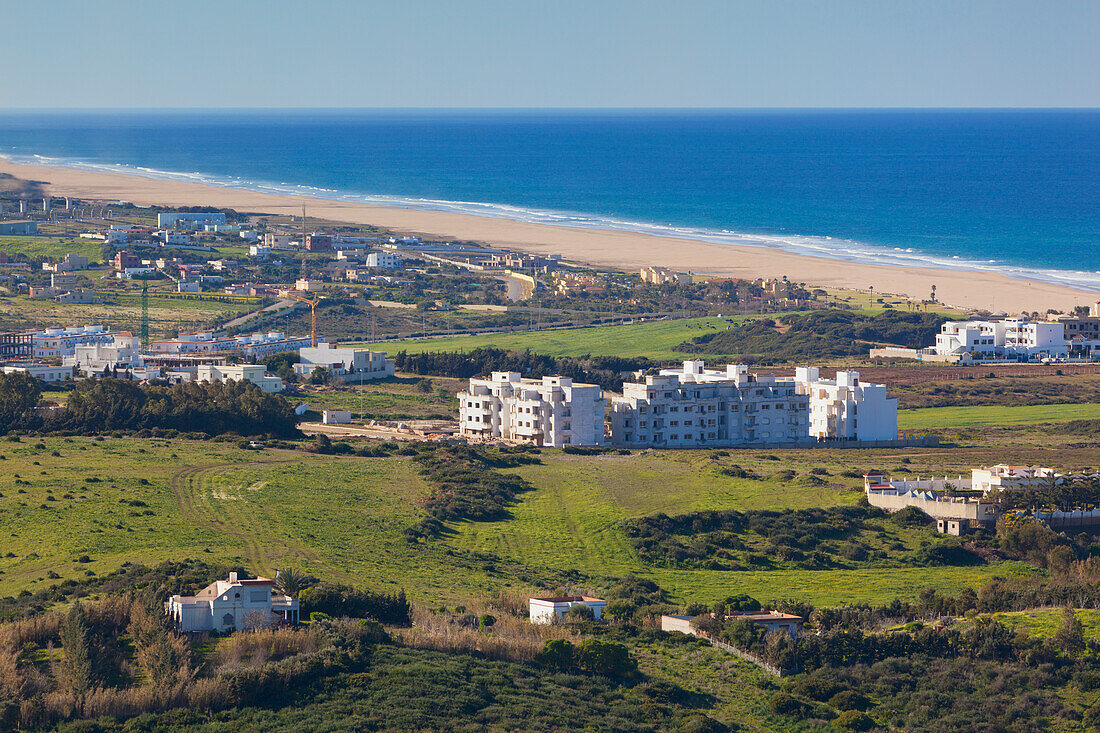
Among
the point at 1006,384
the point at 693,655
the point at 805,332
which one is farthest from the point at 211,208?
the point at 693,655

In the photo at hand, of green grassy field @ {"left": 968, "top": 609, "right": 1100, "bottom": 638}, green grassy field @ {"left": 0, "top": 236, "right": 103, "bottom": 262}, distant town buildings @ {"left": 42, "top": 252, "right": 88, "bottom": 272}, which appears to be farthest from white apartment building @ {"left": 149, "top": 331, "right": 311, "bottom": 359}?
green grassy field @ {"left": 968, "top": 609, "right": 1100, "bottom": 638}

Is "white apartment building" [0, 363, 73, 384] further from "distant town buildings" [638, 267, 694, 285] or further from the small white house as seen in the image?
"distant town buildings" [638, 267, 694, 285]

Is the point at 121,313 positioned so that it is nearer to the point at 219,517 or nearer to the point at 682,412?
the point at 682,412

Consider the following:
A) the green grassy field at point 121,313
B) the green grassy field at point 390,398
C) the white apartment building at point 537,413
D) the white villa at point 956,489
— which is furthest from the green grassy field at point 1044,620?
the green grassy field at point 121,313

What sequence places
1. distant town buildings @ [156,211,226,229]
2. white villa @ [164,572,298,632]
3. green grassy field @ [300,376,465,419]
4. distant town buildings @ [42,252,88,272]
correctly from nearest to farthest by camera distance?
white villa @ [164,572,298,632], green grassy field @ [300,376,465,419], distant town buildings @ [42,252,88,272], distant town buildings @ [156,211,226,229]

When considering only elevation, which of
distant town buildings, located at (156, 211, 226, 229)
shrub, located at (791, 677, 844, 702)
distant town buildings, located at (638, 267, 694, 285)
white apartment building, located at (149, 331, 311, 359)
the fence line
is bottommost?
shrub, located at (791, 677, 844, 702)

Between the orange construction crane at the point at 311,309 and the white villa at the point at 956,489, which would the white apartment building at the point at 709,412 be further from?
the orange construction crane at the point at 311,309
